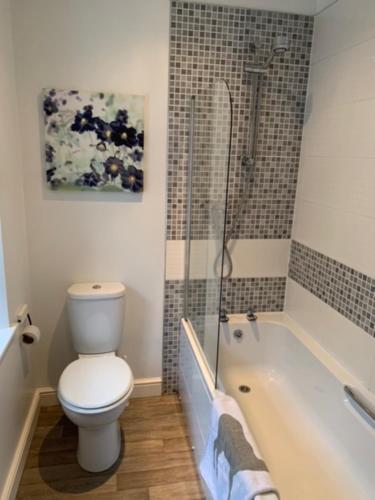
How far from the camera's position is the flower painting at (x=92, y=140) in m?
2.03

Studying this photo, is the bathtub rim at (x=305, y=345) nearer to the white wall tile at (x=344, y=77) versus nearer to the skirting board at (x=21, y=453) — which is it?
the skirting board at (x=21, y=453)

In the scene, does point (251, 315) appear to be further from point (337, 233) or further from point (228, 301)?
point (337, 233)

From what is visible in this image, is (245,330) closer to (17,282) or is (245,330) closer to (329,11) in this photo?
(17,282)

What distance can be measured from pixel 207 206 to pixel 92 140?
2.50ft

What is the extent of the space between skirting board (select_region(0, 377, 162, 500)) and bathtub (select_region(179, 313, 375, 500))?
0.26m

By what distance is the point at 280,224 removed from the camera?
8.05ft

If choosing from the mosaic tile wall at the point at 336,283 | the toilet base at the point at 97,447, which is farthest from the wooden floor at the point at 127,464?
the mosaic tile wall at the point at 336,283

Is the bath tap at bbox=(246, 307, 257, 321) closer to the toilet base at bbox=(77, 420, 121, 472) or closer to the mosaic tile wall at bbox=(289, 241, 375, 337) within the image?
the mosaic tile wall at bbox=(289, 241, 375, 337)

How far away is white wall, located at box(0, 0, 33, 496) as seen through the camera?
5.63 feet

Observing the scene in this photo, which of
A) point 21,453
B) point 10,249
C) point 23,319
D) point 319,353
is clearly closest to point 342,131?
point 319,353

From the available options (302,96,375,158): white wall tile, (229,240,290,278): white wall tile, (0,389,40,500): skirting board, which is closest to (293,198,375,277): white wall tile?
(229,240,290,278): white wall tile

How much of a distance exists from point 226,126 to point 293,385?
1649 millimetres

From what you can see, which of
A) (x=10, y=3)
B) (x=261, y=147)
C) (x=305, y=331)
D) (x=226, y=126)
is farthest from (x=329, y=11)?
(x=305, y=331)

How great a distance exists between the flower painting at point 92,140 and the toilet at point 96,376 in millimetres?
635
